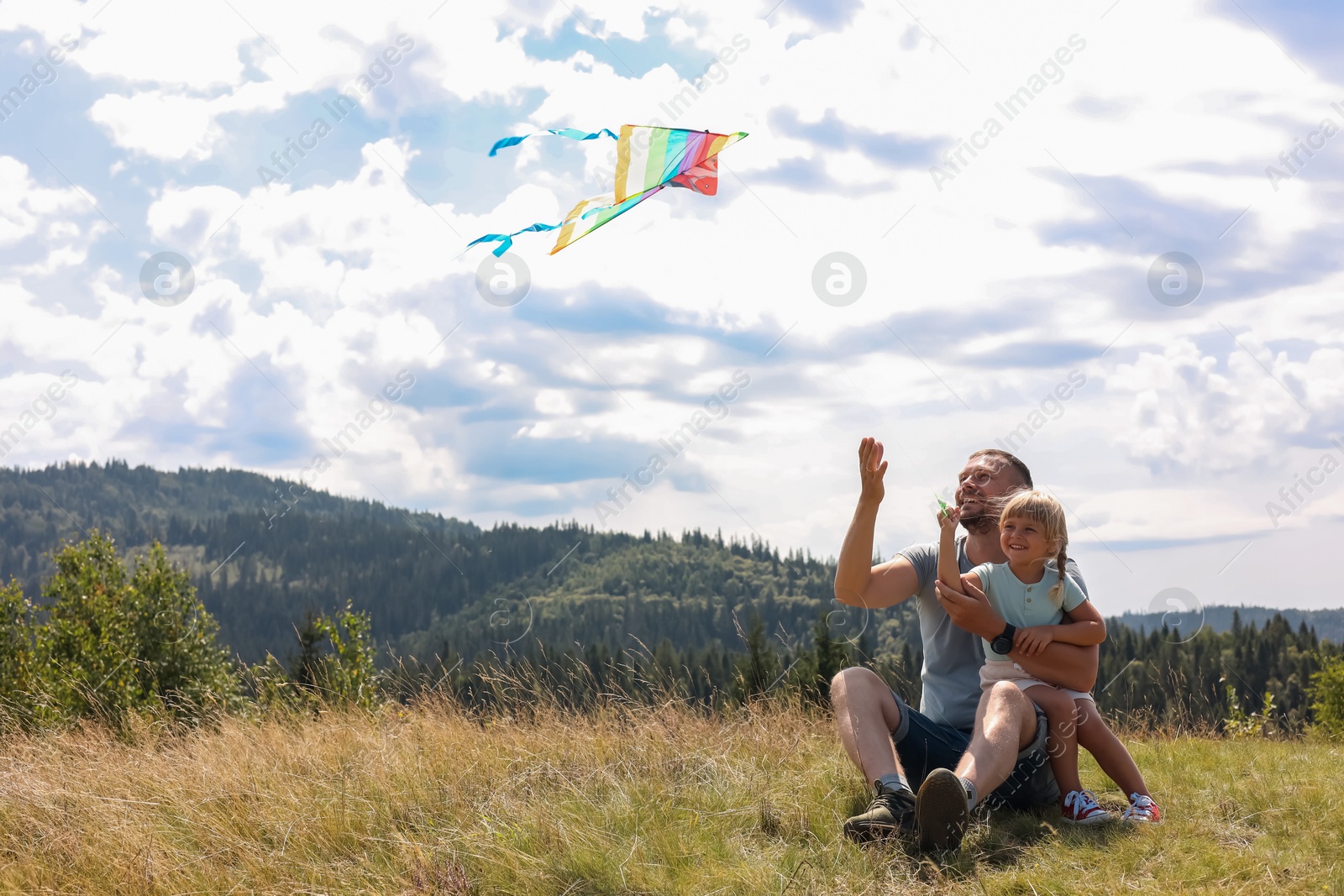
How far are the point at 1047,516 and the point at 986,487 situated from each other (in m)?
0.47

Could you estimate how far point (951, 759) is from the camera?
412 cm

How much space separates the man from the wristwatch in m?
0.02

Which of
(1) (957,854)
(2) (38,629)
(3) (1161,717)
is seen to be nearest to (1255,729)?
(3) (1161,717)

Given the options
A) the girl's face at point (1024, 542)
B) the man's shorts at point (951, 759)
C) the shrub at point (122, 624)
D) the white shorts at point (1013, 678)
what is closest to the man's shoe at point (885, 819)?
the man's shorts at point (951, 759)

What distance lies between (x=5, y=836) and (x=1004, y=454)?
5184mm

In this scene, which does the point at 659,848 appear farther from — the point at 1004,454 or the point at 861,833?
the point at 1004,454

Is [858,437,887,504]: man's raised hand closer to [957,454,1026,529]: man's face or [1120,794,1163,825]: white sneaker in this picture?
[957,454,1026,529]: man's face

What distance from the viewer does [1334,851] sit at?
Answer: 3455 millimetres

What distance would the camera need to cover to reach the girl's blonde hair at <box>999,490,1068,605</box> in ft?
12.7

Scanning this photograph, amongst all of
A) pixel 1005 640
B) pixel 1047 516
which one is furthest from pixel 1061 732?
pixel 1047 516

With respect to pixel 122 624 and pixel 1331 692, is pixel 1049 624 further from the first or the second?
pixel 1331 692

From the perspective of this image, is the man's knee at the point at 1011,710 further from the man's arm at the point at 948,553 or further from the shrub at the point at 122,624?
the shrub at the point at 122,624

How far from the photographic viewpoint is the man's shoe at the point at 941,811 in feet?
11.1

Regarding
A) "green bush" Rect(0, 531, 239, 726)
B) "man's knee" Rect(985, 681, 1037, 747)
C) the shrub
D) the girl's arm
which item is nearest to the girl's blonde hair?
the girl's arm
